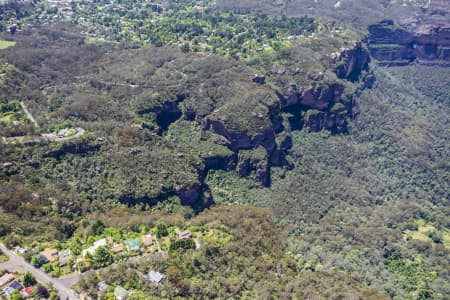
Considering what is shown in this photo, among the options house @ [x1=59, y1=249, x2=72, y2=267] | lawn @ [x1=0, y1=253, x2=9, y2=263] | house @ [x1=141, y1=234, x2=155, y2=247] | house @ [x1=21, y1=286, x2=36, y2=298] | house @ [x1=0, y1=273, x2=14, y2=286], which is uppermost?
house @ [x1=0, y1=273, x2=14, y2=286]

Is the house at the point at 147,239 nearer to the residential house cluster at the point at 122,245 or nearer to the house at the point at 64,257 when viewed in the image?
the residential house cluster at the point at 122,245

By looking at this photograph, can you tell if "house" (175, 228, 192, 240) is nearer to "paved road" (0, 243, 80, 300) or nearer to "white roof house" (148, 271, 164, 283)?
"white roof house" (148, 271, 164, 283)

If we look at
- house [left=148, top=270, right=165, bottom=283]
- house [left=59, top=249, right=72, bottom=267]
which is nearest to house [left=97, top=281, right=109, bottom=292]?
house [left=148, top=270, right=165, bottom=283]

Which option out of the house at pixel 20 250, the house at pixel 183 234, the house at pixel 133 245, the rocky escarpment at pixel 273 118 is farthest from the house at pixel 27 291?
the rocky escarpment at pixel 273 118

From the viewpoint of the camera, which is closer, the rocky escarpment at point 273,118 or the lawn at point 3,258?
the lawn at point 3,258

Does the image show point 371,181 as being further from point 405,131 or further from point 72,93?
point 72,93

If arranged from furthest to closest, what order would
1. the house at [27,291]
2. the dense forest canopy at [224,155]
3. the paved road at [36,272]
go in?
the dense forest canopy at [224,155]
the paved road at [36,272]
the house at [27,291]

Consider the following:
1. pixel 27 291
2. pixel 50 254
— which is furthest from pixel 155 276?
pixel 27 291

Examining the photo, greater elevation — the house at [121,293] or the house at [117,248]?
the house at [121,293]
